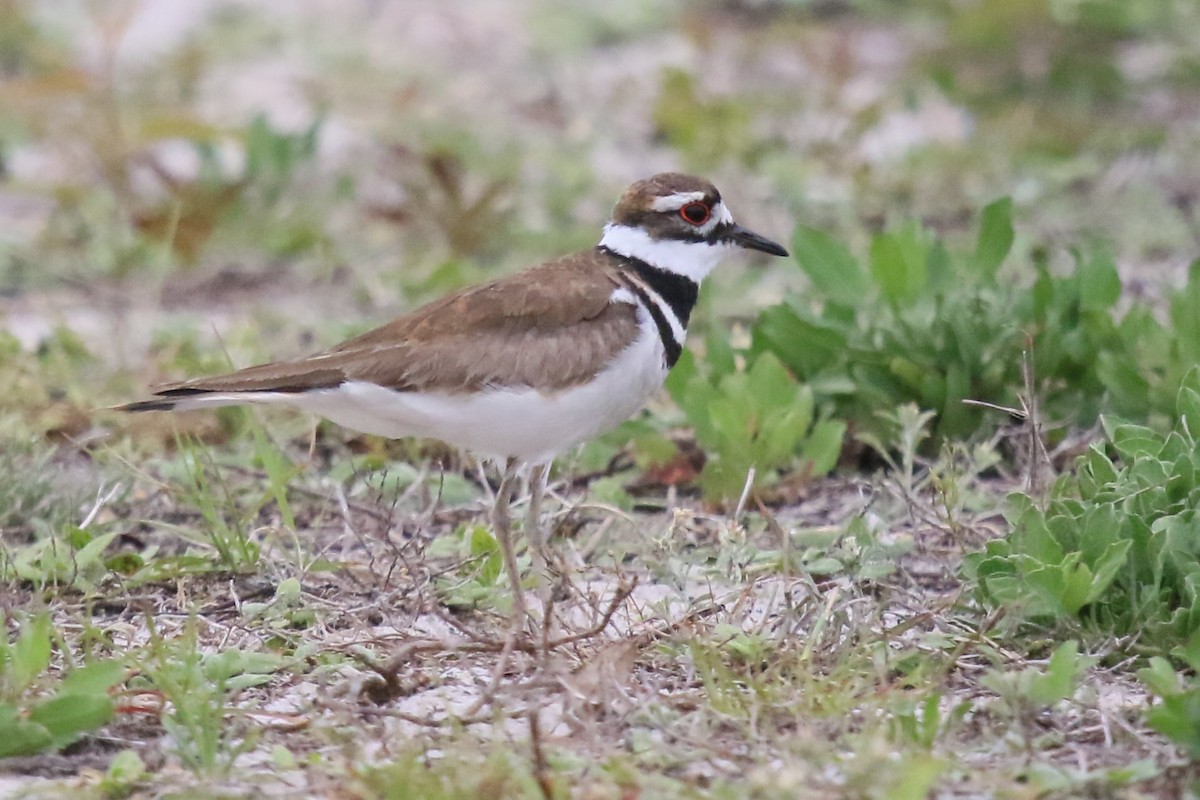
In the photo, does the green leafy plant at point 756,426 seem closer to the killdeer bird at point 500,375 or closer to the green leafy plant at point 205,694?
the killdeer bird at point 500,375

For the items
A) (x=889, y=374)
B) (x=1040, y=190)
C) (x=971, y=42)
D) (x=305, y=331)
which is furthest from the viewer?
(x=971, y=42)

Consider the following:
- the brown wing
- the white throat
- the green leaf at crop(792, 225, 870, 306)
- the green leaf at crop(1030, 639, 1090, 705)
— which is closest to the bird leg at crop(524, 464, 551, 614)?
the brown wing

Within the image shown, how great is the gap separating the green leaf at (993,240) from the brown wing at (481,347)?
4.58ft

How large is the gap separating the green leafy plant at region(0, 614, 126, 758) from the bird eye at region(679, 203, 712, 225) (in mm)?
1917

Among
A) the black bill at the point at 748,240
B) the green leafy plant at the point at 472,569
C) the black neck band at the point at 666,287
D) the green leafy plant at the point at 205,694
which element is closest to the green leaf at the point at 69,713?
the green leafy plant at the point at 205,694

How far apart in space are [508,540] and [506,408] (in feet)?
0.99

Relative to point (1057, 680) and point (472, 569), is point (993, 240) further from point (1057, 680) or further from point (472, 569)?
point (1057, 680)

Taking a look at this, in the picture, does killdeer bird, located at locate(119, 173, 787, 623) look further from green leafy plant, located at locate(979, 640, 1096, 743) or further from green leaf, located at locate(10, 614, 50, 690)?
green leafy plant, located at locate(979, 640, 1096, 743)

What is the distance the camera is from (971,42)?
325 inches

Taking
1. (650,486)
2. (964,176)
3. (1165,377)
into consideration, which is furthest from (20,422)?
(964,176)

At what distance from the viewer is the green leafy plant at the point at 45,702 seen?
9.94 feet

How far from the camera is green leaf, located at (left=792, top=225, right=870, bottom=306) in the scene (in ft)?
16.6

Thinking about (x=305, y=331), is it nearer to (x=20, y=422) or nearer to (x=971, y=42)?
(x=20, y=422)

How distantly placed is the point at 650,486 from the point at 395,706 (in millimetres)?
1705
